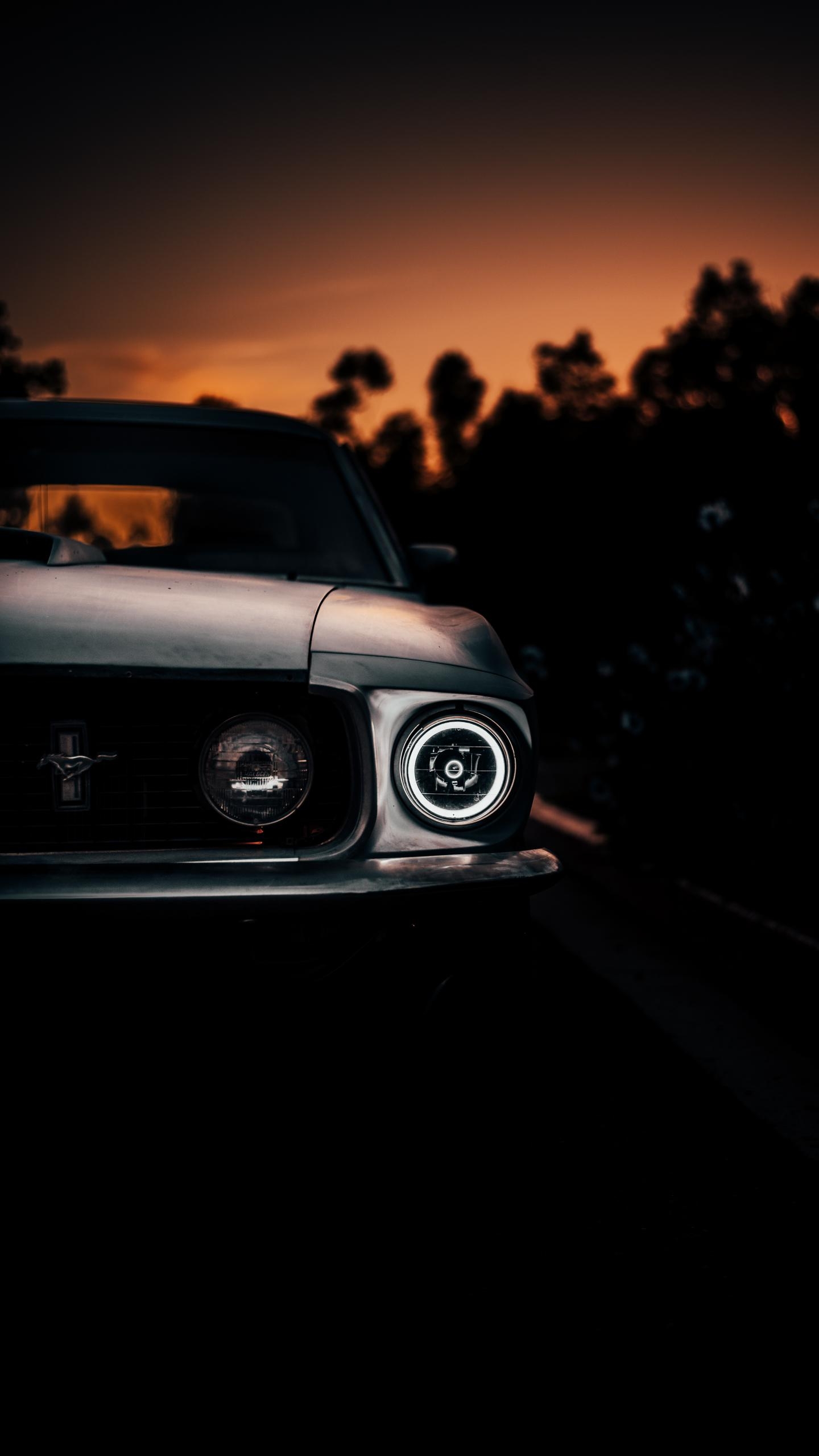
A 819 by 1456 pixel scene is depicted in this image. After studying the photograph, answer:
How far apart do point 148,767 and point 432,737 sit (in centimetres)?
46

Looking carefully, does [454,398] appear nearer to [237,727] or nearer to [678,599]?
[678,599]

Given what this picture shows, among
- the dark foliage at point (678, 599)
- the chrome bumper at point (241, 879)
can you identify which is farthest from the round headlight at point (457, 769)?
the dark foliage at point (678, 599)

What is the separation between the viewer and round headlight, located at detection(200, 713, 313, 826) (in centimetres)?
239

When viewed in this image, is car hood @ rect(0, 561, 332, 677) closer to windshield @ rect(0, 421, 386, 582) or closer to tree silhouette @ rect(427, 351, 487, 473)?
windshield @ rect(0, 421, 386, 582)

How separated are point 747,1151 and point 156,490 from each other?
7.20 feet

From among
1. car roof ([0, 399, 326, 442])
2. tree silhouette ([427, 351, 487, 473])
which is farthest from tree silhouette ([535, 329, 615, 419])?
car roof ([0, 399, 326, 442])

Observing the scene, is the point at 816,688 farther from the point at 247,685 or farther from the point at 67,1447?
the point at 67,1447

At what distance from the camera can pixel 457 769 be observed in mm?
2459

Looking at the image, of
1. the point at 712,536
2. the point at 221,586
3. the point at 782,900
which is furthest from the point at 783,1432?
the point at 712,536

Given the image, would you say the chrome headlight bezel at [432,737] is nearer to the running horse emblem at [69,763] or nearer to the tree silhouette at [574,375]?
the running horse emblem at [69,763]

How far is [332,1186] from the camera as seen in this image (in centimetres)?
279

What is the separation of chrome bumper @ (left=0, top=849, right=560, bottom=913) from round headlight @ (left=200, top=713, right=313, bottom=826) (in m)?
0.11

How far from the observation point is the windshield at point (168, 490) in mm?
3865

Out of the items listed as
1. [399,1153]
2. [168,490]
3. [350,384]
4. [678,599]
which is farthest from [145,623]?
[350,384]
